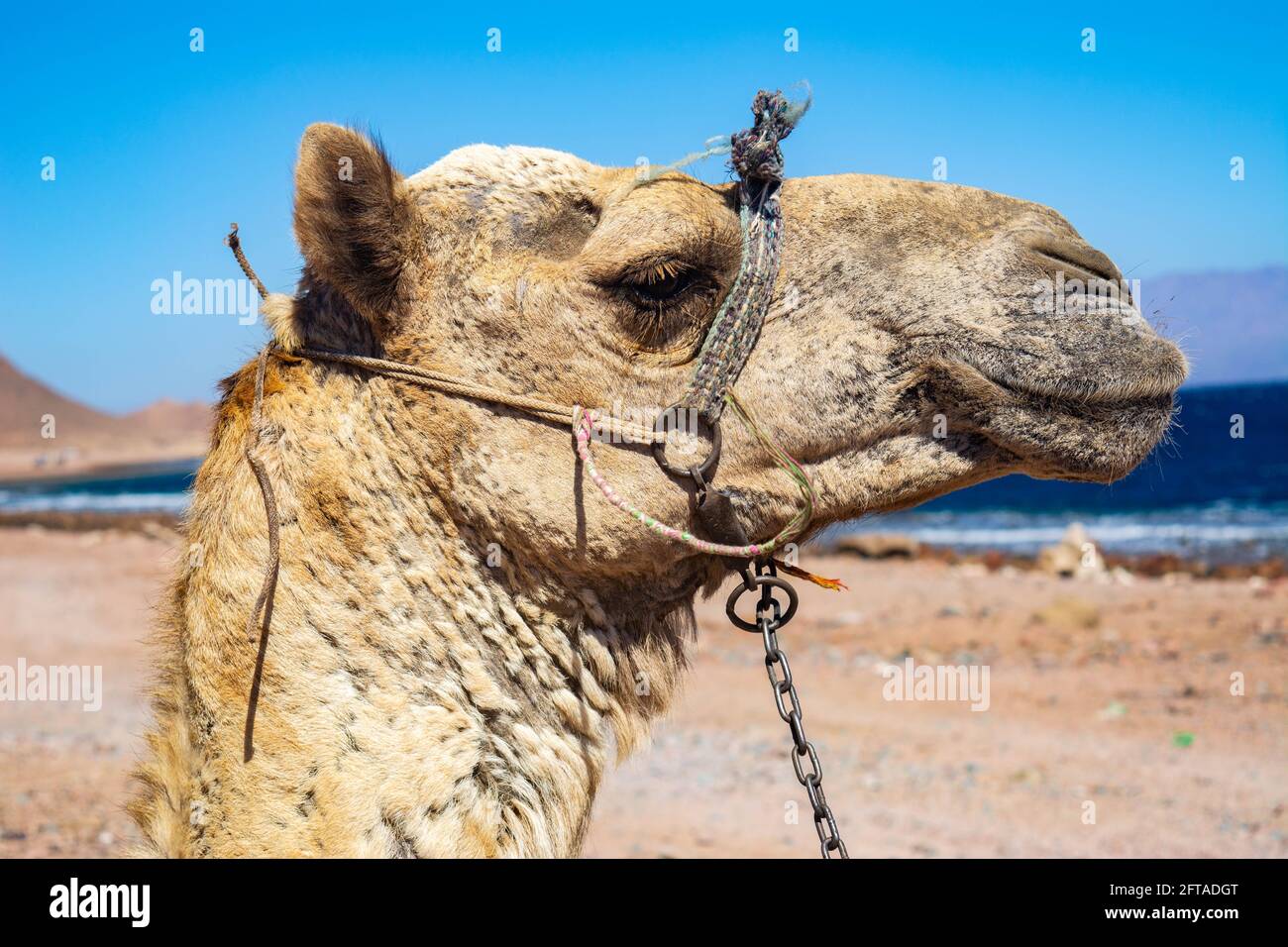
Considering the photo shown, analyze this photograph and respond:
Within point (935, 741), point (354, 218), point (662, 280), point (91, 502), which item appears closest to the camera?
point (354, 218)

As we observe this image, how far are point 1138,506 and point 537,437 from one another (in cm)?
4240

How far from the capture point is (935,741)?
1090cm

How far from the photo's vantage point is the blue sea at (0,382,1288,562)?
100 feet

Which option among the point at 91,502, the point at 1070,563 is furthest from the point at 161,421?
the point at 1070,563

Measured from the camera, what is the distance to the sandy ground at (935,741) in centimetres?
842

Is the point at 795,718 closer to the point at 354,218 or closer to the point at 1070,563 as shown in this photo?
the point at 354,218

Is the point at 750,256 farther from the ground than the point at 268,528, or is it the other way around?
the point at 750,256

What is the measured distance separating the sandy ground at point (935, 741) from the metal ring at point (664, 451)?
9.56ft

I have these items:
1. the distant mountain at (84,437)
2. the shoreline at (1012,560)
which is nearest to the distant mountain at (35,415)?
the distant mountain at (84,437)

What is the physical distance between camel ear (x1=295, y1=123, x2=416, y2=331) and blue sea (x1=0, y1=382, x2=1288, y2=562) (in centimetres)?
1405

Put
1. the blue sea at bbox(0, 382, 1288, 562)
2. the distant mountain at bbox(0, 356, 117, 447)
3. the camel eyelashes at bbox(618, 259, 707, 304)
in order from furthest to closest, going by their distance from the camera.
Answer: the distant mountain at bbox(0, 356, 117, 447) → the blue sea at bbox(0, 382, 1288, 562) → the camel eyelashes at bbox(618, 259, 707, 304)

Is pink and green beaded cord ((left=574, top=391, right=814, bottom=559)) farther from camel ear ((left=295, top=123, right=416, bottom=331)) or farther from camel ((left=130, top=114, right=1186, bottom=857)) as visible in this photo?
camel ear ((left=295, top=123, right=416, bottom=331))

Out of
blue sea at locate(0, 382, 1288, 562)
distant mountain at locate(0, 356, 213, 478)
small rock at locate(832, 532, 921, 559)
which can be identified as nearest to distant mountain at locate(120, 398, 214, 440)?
distant mountain at locate(0, 356, 213, 478)

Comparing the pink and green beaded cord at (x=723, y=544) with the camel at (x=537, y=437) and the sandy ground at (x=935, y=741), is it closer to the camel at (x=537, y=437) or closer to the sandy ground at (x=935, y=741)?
the camel at (x=537, y=437)
